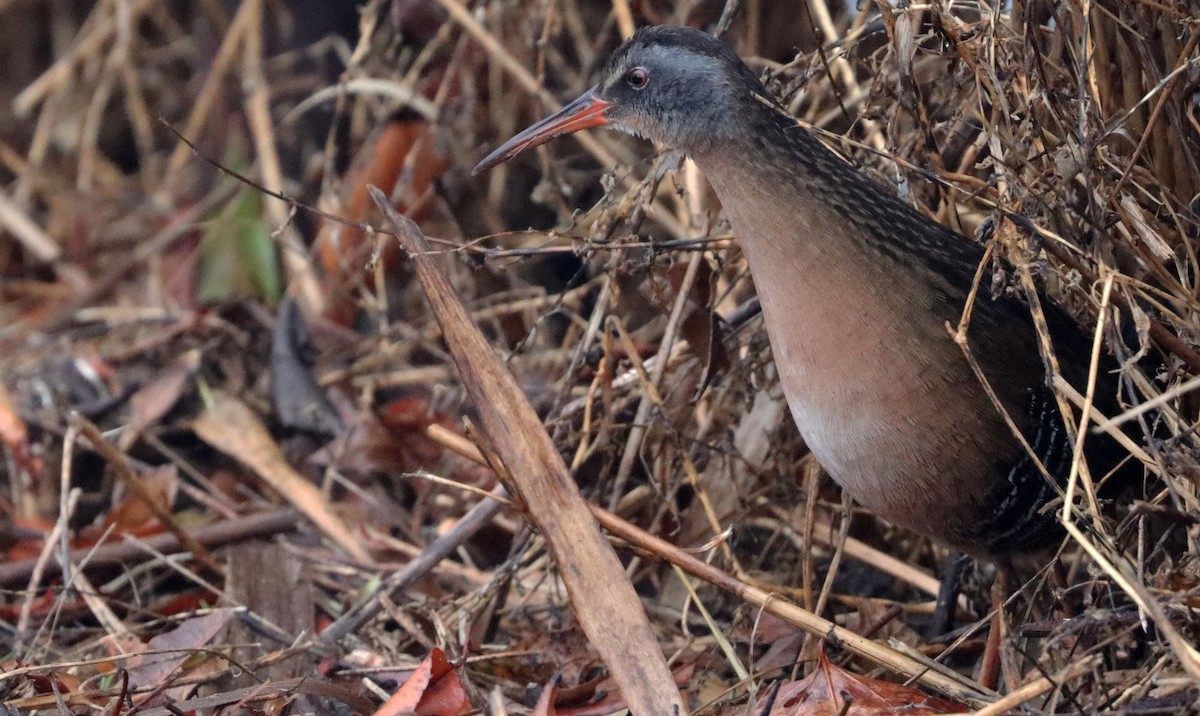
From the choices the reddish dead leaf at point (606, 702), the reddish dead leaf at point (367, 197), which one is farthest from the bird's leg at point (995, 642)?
the reddish dead leaf at point (367, 197)

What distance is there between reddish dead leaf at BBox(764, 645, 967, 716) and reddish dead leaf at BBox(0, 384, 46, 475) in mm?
1938

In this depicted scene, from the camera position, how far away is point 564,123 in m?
2.24

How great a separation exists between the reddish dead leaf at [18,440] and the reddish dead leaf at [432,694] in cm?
145

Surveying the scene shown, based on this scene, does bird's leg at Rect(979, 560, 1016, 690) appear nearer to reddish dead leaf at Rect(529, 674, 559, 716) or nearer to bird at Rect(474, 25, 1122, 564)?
bird at Rect(474, 25, 1122, 564)

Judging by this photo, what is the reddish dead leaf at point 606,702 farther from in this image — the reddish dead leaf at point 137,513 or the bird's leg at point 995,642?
the reddish dead leaf at point 137,513

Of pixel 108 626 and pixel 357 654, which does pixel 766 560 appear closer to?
pixel 357 654

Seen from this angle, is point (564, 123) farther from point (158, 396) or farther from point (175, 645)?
point (158, 396)

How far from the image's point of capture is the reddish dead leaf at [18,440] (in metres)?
2.99

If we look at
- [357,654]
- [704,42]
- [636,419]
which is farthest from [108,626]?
[704,42]

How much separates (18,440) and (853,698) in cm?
209

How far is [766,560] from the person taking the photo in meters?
2.54

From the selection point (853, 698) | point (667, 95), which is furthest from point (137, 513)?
point (853, 698)

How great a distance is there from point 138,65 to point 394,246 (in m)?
1.81

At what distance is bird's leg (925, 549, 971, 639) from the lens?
87.2 inches
